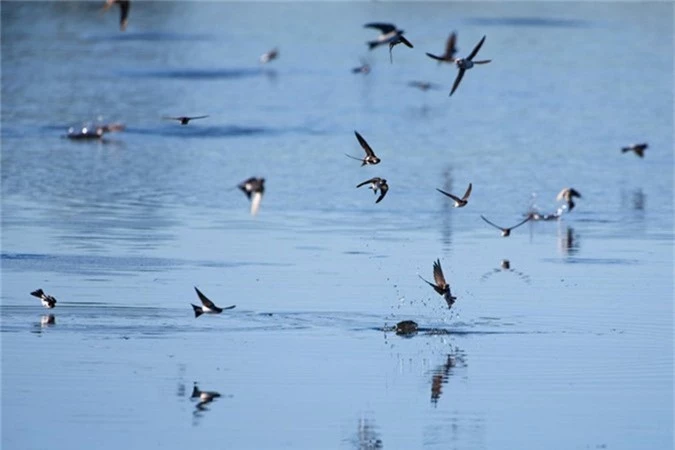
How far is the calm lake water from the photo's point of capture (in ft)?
30.2

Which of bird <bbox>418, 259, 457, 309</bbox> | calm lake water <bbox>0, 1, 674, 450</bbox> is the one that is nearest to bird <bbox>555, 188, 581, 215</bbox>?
calm lake water <bbox>0, 1, 674, 450</bbox>

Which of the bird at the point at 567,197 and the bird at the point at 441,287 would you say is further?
the bird at the point at 567,197

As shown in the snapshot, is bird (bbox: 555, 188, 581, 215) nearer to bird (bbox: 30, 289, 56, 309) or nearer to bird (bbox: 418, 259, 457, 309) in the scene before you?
bird (bbox: 418, 259, 457, 309)

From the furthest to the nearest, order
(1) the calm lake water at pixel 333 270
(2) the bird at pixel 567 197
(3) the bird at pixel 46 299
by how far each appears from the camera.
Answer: (2) the bird at pixel 567 197
(3) the bird at pixel 46 299
(1) the calm lake water at pixel 333 270

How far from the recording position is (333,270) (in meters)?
13.6

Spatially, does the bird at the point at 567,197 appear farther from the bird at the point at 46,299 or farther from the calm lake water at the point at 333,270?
the bird at the point at 46,299

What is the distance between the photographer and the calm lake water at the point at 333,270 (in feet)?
30.2

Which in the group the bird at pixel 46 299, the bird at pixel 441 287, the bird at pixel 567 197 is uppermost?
the bird at pixel 567 197

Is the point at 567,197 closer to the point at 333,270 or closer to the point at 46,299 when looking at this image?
the point at 333,270

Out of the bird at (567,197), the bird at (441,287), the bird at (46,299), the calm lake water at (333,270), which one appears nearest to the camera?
the calm lake water at (333,270)

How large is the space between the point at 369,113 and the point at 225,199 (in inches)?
435

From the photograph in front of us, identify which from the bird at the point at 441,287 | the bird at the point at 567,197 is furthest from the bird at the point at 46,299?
the bird at the point at 567,197

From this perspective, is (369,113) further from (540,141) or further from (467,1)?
(467,1)

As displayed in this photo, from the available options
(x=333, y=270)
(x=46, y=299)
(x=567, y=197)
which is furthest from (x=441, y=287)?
(x=567, y=197)
